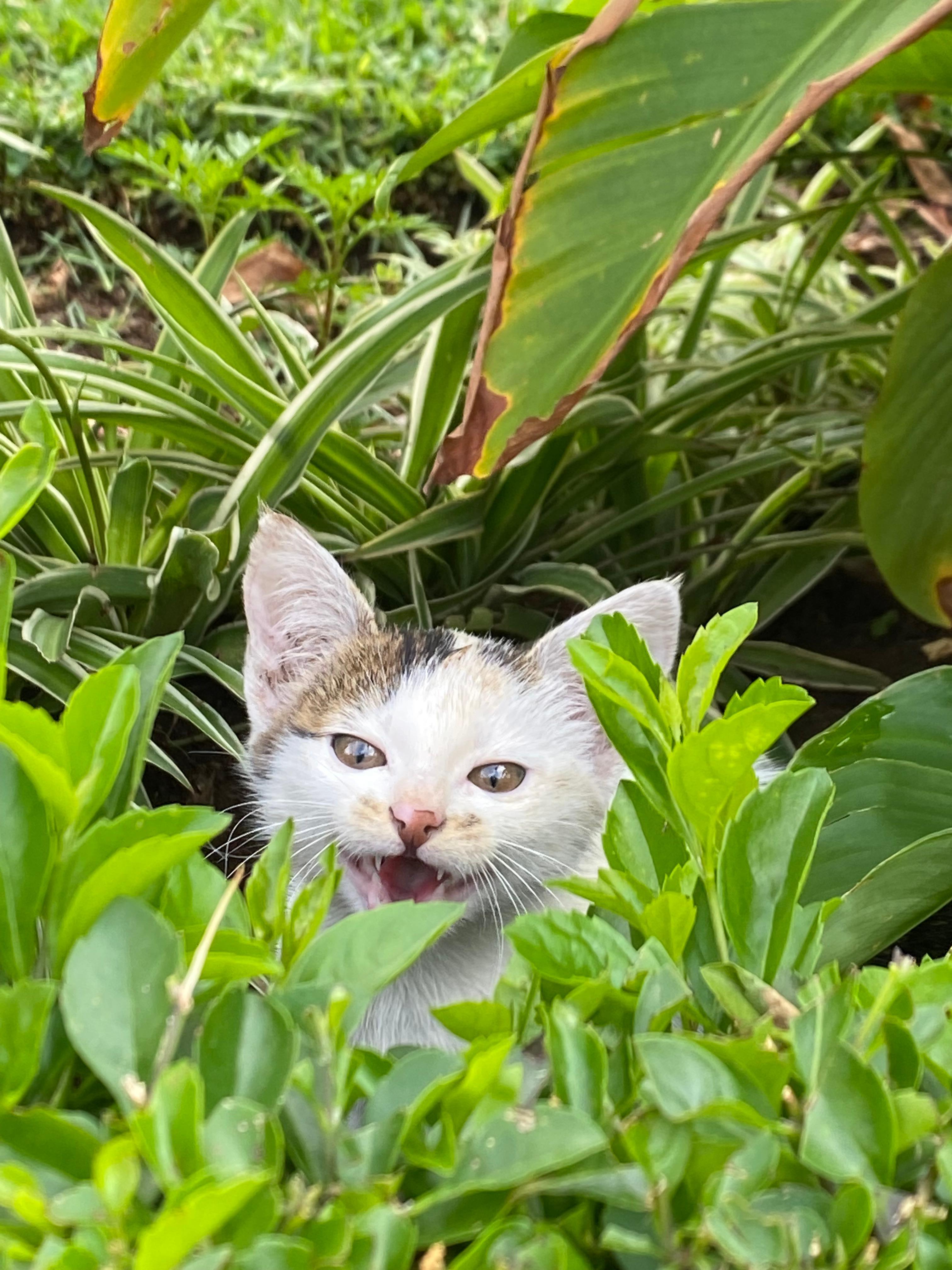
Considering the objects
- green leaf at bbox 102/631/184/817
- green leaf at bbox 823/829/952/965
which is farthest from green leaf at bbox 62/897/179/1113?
green leaf at bbox 823/829/952/965

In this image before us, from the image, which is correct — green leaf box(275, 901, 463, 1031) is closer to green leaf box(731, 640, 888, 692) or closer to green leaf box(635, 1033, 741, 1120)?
green leaf box(635, 1033, 741, 1120)

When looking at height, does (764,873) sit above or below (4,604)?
below

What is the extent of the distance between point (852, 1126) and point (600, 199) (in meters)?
0.64

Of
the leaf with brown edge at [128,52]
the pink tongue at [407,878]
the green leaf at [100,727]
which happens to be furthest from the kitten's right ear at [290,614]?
the green leaf at [100,727]

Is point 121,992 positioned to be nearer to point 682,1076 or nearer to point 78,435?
point 682,1076

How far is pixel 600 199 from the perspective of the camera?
776 mm

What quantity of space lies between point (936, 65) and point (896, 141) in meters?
1.61

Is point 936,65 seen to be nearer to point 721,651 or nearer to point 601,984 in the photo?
point 721,651

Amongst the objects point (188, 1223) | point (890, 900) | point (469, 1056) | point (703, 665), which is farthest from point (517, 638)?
point (188, 1223)

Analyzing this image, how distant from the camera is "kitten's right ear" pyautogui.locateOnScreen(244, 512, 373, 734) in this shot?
93 centimetres

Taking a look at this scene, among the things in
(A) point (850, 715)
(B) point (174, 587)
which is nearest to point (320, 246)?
(B) point (174, 587)

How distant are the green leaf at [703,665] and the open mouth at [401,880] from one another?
15.0 inches

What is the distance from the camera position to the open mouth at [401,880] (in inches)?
31.9

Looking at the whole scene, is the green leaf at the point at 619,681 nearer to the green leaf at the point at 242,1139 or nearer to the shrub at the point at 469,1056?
the shrub at the point at 469,1056
